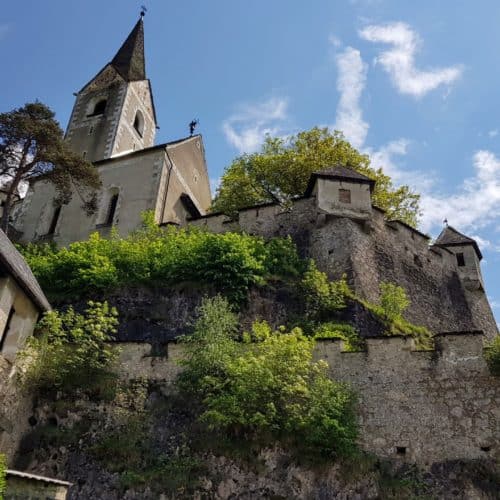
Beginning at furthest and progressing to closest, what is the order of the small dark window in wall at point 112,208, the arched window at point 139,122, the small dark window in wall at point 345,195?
the arched window at point 139,122 → the small dark window in wall at point 112,208 → the small dark window in wall at point 345,195

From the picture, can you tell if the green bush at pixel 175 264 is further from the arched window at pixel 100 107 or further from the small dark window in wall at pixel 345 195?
the arched window at pixel 100 107

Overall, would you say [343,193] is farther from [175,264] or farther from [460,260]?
[175,264]

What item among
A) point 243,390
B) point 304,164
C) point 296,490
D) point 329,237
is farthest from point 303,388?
point 304,164

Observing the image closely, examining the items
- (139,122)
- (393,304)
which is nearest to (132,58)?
(139,122)

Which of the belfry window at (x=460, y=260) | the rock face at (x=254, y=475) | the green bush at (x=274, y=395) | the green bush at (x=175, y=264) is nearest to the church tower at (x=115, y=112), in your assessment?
the green bush at (x=175, y=264)

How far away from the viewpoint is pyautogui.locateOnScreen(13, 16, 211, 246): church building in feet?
88.9

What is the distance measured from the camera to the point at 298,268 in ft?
65.1

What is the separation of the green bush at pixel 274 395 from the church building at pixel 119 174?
1300 cm

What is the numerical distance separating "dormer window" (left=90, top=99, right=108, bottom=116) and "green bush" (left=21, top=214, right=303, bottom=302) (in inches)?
692

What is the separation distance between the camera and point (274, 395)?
12.4m

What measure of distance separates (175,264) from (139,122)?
2166 cm

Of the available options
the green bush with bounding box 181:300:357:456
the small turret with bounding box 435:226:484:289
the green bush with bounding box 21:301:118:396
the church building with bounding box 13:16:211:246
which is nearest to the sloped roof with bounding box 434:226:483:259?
the small turret with bounding box 435:226:484:289

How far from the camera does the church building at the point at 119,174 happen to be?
88.9 ft

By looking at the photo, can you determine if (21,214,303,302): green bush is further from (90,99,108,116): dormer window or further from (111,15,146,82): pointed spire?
(111,15,146,82): pointed spire
